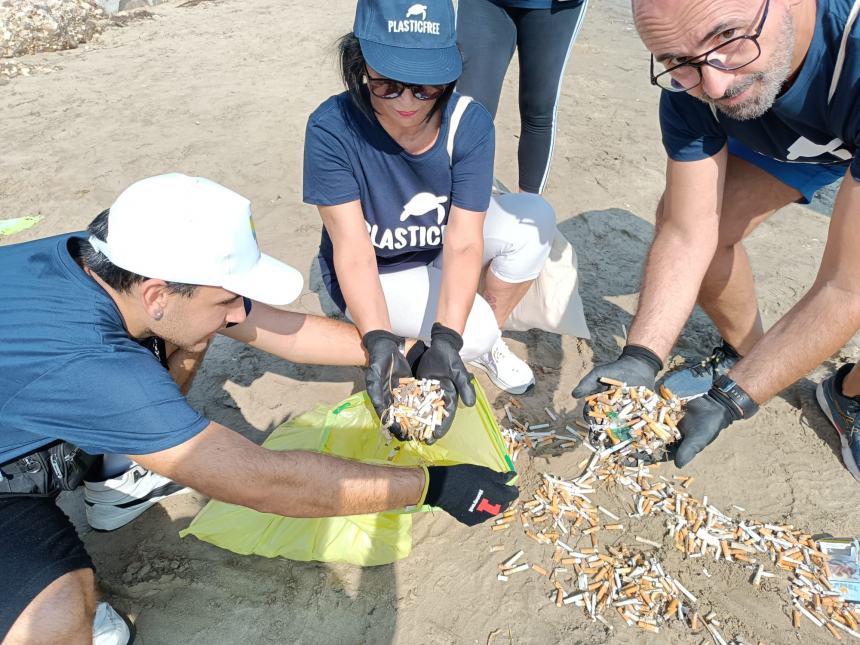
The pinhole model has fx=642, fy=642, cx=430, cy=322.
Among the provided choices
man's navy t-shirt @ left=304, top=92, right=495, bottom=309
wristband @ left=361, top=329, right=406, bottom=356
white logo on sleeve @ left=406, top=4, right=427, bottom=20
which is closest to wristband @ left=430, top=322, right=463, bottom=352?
wristband @ left=361, top=329, right=406, bottom=356

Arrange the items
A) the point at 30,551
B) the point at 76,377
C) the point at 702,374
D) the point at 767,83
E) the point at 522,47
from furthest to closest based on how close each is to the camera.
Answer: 1. the point at 522,47
2. the point at 702,374
3. the point at 767,83
4. the point at 30,551
5. the point at 76,377

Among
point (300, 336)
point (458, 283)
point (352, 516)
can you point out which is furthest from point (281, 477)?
point (458, 283)

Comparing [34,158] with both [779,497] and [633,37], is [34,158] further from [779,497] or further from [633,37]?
[633,37]

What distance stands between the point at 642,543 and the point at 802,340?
1.06m

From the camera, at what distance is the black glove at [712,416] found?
8.32 feet

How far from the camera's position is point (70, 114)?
677 cm

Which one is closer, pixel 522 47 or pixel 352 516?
pixel 352 516

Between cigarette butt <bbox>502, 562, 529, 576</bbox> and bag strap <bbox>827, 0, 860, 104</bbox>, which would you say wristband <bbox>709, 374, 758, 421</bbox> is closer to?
cigarette butt <bbox>502, 562, 529, 576</bbox>

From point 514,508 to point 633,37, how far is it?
896 centimetres

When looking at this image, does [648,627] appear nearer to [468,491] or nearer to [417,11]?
[468,491]

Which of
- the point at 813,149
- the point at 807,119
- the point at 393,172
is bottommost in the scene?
the point at 393,172

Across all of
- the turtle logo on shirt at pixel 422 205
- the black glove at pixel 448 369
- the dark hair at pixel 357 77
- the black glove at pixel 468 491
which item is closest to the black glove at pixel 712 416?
the black glove at pixel 468 491

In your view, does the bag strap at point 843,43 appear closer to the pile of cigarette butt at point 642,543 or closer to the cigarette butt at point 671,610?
the pile of cigarette butt at point 642,543

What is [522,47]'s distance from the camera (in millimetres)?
3906
